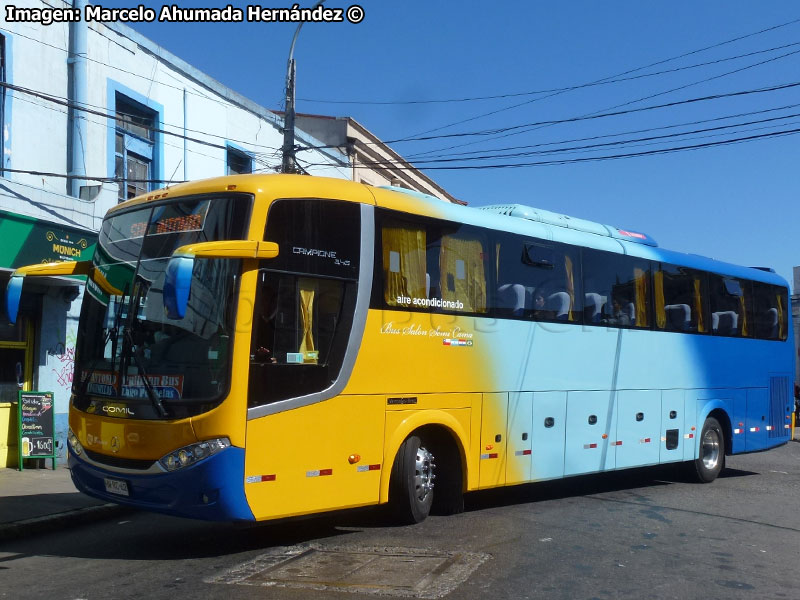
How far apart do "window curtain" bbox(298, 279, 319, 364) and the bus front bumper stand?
116cm

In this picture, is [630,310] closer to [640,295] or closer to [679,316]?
[640,295]

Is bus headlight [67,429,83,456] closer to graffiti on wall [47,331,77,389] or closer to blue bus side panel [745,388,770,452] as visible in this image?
graffiti on wall [47,331,77,389]

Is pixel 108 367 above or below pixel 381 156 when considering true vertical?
below

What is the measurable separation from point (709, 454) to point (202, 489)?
32.7 feet

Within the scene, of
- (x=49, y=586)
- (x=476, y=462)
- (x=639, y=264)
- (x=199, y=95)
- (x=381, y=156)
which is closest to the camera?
(x=49, y=586)

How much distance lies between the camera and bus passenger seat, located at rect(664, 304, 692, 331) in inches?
527

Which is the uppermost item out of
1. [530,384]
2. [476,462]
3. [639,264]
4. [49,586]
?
[639,264]

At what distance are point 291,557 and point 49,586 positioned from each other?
78.1 inches

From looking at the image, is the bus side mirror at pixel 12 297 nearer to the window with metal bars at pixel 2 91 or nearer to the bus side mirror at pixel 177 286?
the bus side mirror at pixel 177 286

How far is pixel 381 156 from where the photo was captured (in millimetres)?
29859

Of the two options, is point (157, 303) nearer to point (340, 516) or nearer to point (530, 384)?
point (340, 516)

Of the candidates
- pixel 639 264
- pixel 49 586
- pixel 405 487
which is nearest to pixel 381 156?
pixel 639 264

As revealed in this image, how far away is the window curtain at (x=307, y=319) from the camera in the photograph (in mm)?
8078

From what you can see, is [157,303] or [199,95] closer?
[157,303]
